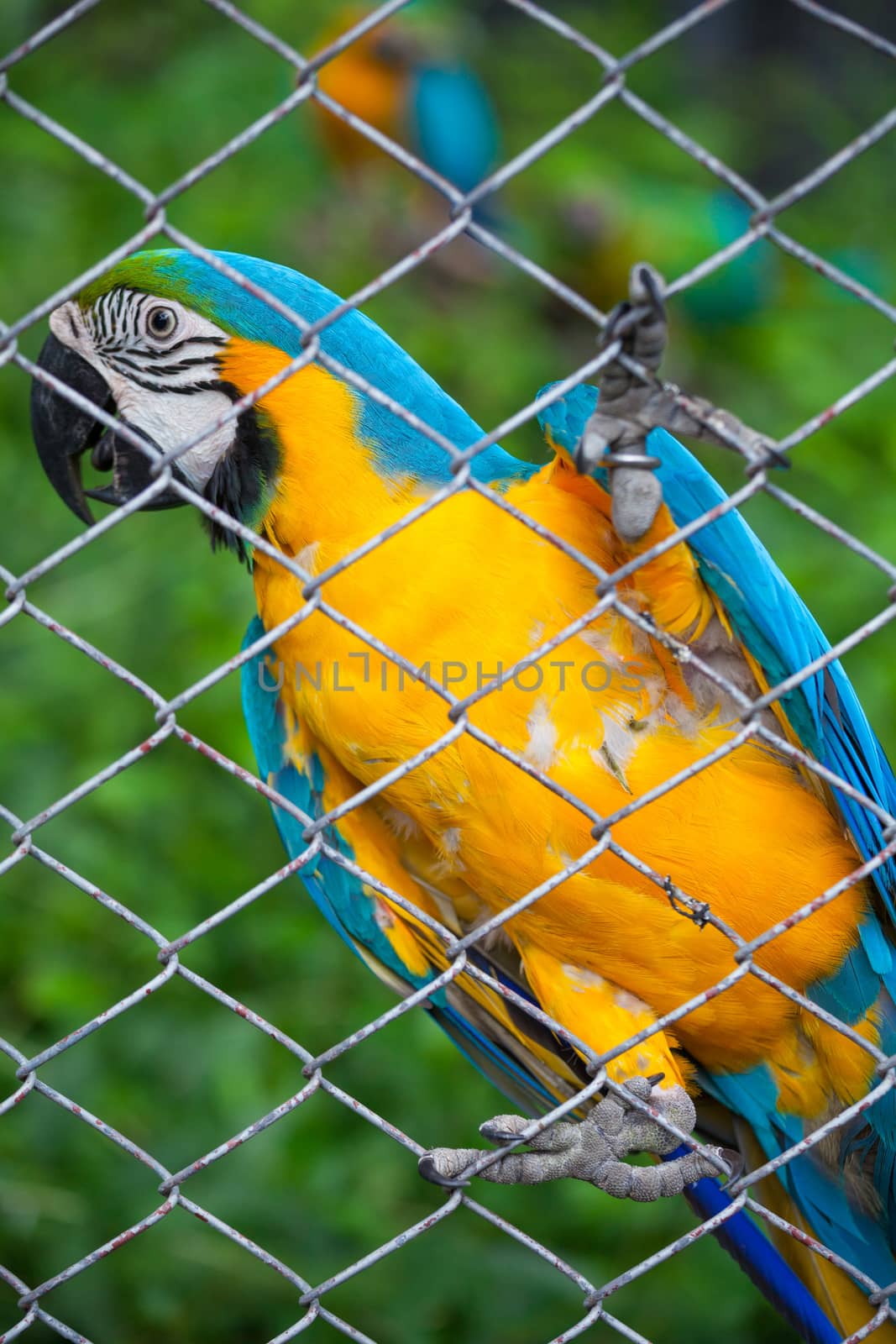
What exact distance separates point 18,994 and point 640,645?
1222 mm

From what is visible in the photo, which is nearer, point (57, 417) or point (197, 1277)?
point (57, 417)

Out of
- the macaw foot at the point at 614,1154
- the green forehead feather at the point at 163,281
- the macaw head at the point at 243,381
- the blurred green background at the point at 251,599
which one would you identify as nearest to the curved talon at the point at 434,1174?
the macaw foot at the point at 614,1154

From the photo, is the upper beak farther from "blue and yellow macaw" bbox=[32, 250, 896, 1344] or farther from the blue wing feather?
the blue wing feather

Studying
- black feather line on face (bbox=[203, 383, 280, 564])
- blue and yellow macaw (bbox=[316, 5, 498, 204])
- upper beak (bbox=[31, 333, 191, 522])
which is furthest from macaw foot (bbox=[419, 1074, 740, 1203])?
blue and yellow macaw (bbox=[316, 5, 498, 204])

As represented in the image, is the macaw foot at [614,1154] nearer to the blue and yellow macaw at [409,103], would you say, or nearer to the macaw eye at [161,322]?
the macaw eye at [161,322]

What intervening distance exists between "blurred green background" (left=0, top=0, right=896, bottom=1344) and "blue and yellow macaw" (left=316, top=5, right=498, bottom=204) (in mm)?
91

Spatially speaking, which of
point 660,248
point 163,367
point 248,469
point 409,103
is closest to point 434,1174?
point 248,469

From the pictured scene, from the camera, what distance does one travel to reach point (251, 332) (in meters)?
1.30

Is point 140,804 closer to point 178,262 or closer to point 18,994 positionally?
point 18,994

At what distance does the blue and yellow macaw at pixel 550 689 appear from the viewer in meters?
1.26

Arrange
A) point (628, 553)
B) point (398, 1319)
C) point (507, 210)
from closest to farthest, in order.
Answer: point (628, 553) → point (398, 1319) → point (507, 210)

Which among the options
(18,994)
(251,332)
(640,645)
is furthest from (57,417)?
(18,994)

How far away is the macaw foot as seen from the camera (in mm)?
1326

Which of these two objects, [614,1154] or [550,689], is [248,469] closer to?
[550,689]
